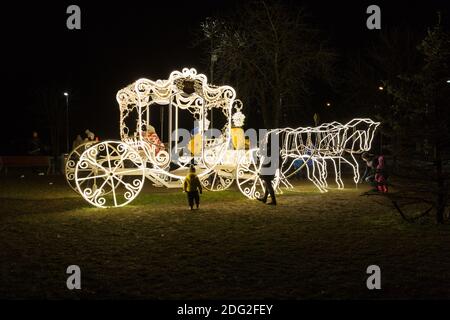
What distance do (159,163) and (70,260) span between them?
608cm

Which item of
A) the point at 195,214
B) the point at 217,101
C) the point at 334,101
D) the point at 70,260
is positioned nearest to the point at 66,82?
the point at 334,101

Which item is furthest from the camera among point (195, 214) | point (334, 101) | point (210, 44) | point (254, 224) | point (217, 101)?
point (334, 101)

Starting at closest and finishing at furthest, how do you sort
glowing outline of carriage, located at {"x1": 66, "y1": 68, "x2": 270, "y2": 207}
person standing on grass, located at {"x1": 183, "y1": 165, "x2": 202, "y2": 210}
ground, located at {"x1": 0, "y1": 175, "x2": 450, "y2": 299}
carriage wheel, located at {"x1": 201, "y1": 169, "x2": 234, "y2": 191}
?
ground, located at {"x1": 0, "y1": 175, "x2": 450, "y2": 299} < person standing on grass, located at {"x1": 183, "y1": 165, "x2": 202, "y2": 210} < glowing outline of carriage, located at {"x1": 66, "y1": 68, "x2": 270, "y2": 207} < carriage wheel, located at {"x1": 201, "y1": 169, "x2": 234, "y2": 191}

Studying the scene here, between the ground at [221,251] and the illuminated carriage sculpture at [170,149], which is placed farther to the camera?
the illuminated carriage sculpture at [170,149]

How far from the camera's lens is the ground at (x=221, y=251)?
19.0 ft

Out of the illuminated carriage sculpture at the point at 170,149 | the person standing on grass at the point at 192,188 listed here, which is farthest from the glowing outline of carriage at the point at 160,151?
the person standing on grass at the point at 192,188

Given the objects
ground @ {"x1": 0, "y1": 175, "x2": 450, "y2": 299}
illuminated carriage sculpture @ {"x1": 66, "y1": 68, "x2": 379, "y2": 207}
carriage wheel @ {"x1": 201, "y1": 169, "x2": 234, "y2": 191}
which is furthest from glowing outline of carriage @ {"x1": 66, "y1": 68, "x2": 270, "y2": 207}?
carriage wheel @ {"x1": 201, "y1": 169, "x2": 234, "y2": 191}

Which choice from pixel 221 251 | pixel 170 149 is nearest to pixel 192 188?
pixel 170 149

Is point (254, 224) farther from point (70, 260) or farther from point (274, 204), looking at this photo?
point (70, 260)

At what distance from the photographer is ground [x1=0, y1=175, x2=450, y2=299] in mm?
5785

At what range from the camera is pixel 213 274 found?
21.0 ft

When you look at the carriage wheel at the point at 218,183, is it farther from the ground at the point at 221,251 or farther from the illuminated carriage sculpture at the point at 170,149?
the ground at the point at 221,251

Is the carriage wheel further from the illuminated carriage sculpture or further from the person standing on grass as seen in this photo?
the person standing on grass

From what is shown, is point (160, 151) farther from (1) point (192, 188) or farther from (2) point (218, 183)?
(2) point (218, 183)
